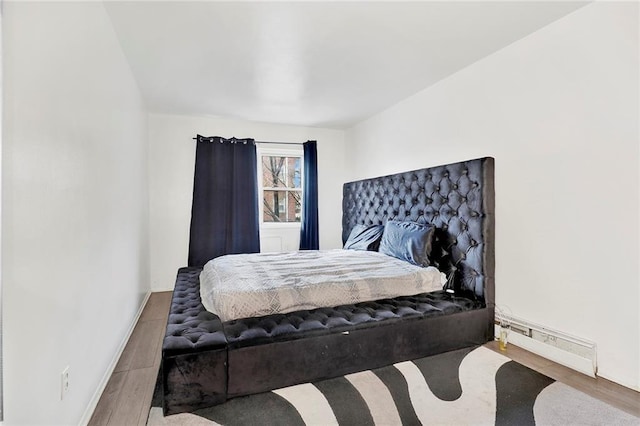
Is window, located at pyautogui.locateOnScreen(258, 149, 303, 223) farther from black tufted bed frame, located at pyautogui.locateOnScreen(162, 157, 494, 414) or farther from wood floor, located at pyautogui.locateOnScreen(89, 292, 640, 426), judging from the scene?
wood floor, located at pyautogui.locateOnScreen(89, 292, 640, 426)

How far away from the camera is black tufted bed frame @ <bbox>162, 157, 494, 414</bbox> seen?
171cm

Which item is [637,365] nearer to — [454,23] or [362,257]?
[362,257]

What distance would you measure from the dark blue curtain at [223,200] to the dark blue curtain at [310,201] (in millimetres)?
737

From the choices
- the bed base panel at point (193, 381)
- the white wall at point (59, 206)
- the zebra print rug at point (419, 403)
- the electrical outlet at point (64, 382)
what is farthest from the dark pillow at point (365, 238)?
the electrical outlet at point (64, 382)

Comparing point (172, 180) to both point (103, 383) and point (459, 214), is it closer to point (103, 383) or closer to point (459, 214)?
point (103, 383)

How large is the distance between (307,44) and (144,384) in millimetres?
2606

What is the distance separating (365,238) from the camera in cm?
384

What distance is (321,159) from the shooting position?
5098mm

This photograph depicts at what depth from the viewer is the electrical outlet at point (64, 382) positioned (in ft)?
4.53

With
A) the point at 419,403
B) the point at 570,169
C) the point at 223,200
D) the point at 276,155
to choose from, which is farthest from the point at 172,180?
the point at 570,169

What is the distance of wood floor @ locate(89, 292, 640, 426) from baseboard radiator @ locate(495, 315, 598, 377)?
48mm

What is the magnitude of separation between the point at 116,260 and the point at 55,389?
117 centimetres

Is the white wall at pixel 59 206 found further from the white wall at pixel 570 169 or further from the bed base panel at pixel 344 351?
the white wall at pixel 570 169

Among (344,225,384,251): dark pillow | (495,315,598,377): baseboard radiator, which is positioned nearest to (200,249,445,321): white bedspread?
(344,225,384,251): dark pillow
